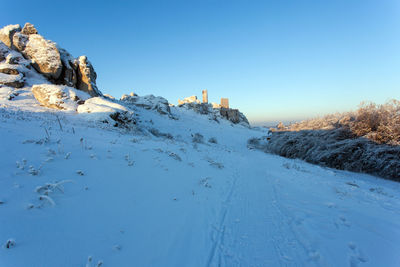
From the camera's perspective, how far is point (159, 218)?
3064 millimetres

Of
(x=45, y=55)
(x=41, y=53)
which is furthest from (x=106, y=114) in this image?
(x=41, y=53)

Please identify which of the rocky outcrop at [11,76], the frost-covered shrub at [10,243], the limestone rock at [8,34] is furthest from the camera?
the limestone rock at [8,34]

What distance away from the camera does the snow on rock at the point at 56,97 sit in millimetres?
13188

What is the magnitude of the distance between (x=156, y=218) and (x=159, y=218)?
61mm

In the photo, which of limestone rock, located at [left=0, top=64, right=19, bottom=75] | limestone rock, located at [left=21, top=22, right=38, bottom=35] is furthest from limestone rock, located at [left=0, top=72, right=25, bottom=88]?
limestone rock, located at [left=21, top=22, right=38, bottom=35]

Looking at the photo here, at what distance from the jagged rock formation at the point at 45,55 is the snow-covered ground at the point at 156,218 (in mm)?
19651

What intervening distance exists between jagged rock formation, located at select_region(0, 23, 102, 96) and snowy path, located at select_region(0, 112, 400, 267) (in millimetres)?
19742

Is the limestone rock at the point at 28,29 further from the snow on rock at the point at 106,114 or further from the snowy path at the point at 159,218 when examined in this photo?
the snowy path at the point at 159,218

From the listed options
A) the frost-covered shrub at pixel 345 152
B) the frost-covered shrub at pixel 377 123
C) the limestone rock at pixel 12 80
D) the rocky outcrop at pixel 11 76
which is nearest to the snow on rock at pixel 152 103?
the rocky outcrop at pixel 11 76

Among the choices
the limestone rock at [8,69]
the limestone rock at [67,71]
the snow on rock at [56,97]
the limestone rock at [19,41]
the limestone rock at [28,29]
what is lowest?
the snow on rock at [56,97]

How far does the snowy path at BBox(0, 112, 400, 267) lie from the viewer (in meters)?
2.02

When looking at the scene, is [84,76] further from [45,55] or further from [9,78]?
[9,78]

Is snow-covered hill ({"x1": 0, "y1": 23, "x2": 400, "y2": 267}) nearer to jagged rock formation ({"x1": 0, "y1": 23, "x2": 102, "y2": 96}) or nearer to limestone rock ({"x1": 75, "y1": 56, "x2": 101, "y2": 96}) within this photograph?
jagged rock formation ({"x1": 0, "y1": 23, "x2": 102, "y2": 96})

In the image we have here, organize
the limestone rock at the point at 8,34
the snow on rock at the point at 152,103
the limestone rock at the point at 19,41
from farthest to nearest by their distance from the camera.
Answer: the snow on rock at the point at 152,103, the limestone rock at the point at 8,34, the limestone rock at the point at 19,41
